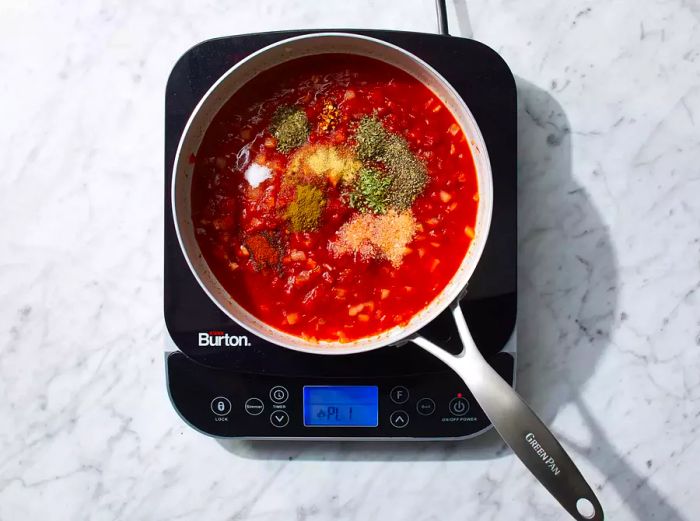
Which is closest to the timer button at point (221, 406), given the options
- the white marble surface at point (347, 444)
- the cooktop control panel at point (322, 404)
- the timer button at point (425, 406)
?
the cooktop control panel at point (322, 404)

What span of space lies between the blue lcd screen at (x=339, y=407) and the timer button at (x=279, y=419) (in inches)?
1.6

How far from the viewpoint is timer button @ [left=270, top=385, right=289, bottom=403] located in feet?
4.51

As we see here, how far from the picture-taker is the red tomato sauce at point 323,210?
48.1 inches

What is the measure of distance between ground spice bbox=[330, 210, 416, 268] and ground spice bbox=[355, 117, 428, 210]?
24 millimetres

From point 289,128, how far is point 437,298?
0.39 m

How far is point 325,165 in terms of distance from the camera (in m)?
1.22

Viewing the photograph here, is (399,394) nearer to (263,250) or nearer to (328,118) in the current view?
(263,250)

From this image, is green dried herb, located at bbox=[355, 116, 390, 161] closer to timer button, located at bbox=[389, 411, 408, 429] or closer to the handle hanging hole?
timer button, located at bbox=[389, 411, 408, 429]

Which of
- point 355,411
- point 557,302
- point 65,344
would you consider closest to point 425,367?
point 355,411

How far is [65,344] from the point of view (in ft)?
4.83

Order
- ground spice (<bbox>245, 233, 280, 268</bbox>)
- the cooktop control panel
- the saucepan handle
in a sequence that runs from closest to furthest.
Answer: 1. the saucepan handle
2. ground spice (<bbox>245, 233, 280, 268</bbox>)
3. the cooktop control panel

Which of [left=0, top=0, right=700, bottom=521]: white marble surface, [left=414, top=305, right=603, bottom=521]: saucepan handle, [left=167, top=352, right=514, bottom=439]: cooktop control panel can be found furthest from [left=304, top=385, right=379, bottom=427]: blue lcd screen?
[left=414, top=305, right=603, bottom=521]: saucepan handle

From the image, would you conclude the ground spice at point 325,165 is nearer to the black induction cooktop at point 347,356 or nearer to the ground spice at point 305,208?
the ground spice at point 305,208

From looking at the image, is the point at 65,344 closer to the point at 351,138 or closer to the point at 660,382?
the point at 351,138
